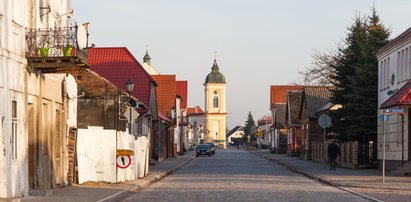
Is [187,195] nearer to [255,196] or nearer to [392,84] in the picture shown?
[255,196]

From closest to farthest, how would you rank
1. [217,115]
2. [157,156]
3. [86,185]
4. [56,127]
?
1. [56,127]
2. [86,185]
3. [157,156]
4. [217,115]

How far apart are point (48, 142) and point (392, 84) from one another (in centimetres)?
2174

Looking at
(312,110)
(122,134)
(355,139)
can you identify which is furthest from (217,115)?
(122,134)

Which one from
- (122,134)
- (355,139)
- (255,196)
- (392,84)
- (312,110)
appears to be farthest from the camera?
(312,110)

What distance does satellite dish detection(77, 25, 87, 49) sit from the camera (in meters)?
23.9

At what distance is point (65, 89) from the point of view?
1112 inches

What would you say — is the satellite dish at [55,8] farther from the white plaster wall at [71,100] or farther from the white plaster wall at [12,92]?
the white plaster wall at [12,92]

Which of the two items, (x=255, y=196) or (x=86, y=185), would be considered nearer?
(x=255, y=196)

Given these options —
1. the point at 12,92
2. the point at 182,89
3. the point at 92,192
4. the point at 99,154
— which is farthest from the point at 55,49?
the point at 182,89

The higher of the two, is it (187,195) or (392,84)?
(392,84)

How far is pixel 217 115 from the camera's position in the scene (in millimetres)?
186000

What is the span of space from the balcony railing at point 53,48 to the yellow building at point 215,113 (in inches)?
6253

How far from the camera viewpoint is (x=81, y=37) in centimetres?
2405

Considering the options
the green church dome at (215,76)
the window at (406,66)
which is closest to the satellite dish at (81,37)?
the window at (406,66)
